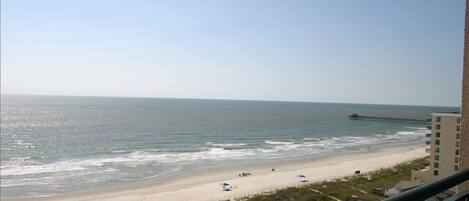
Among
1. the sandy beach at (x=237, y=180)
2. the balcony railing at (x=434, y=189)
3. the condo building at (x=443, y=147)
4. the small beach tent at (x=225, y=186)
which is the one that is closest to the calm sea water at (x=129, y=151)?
the sandy beach at (x=237, y=180)

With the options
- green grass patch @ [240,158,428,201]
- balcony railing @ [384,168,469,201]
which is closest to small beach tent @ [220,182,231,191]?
green grass patch @ [240,158,428,201]

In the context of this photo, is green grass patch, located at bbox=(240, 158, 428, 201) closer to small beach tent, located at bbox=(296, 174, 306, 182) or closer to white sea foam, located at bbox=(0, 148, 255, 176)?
small beach tent, located at bbox=(296, 174, 306, 182)

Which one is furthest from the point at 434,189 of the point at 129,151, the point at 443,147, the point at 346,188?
the point at 129,151

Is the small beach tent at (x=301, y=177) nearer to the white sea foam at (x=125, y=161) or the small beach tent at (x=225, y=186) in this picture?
the small beach tent at (x=225, y=186)

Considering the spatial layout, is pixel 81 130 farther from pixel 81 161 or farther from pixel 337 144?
pixel 337 144

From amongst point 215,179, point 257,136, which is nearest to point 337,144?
point 257,136
